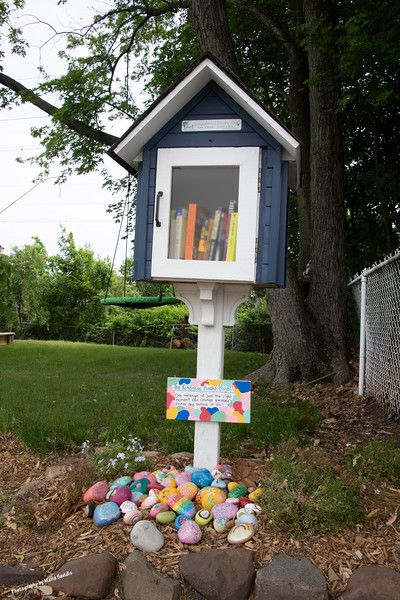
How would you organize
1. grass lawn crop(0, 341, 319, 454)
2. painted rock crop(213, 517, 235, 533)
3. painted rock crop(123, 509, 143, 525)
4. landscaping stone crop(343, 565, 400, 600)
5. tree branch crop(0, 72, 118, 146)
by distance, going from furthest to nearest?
tree branch crop(0, 72, 118, 146) < grass lawn crop(0, 341, 319, 454) < painted rock crop(123, 509, 143, 525) < painted rock crop(213, 517, 235, 533) < landscaping stone crop(343, 565, 400, 600)

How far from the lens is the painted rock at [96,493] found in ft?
11.5

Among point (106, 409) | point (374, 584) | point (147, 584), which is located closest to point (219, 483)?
point (147, 584)

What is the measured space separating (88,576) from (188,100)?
110 inches

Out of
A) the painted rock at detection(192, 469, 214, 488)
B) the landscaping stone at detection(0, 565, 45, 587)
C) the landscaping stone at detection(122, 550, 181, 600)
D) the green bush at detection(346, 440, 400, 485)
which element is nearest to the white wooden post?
the painted rock at detection(192, 469, 214, 488)

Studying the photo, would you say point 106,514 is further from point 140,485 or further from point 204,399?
point 204,399

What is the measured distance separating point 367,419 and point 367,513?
2.85m

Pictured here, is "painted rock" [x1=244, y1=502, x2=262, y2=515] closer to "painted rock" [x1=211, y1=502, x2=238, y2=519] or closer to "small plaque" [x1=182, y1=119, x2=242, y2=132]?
"painted rock" [x1=211, y1=502, x2=238, y2=519]

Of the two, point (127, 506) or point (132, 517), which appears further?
point (127, 506)

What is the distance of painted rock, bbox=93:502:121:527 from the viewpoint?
329 cm

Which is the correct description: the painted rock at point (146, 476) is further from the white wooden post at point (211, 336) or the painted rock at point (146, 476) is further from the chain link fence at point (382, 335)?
the chain link fence at point (382, 335)

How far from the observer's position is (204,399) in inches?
146

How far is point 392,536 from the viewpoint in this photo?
121 inches

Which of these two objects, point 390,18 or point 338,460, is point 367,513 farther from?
point 390,18

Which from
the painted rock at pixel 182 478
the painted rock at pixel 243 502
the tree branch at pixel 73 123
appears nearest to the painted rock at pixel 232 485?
the painted rock at pixel 243 502
